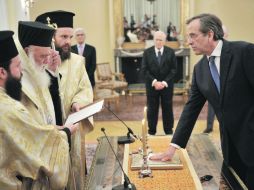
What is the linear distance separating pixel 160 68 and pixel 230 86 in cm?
337

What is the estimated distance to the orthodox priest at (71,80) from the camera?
321 centimetres

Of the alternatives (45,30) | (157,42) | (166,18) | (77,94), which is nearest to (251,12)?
(166,18)

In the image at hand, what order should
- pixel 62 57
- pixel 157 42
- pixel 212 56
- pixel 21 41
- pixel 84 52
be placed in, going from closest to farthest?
pixel 212 56 < pixel 21 41 < pixel 62 57 < pixel 157 42 < pixel 84 52

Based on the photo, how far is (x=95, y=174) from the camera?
2445 millimetres

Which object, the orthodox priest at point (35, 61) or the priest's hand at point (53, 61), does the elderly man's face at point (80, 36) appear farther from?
the orthodox priest at point (35, 61)

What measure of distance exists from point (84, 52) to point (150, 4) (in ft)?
14.2

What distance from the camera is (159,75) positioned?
17.8 ft

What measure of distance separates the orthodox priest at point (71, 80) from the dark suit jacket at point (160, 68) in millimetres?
2084

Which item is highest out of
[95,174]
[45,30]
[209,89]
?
[45,30]

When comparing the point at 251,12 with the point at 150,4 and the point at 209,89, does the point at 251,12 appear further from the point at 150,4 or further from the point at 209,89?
the point at 209,89

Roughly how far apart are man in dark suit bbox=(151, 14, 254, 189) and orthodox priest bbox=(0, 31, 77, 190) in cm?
113

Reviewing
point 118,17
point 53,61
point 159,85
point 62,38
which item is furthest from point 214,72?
point 118,17

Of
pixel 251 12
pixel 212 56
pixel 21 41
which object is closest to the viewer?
pixel 212 56

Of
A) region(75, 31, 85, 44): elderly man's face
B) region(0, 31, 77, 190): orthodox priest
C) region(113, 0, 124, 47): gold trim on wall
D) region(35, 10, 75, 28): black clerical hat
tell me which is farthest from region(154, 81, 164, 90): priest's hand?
region(113, 0, 124, 47): gold trim on wall
